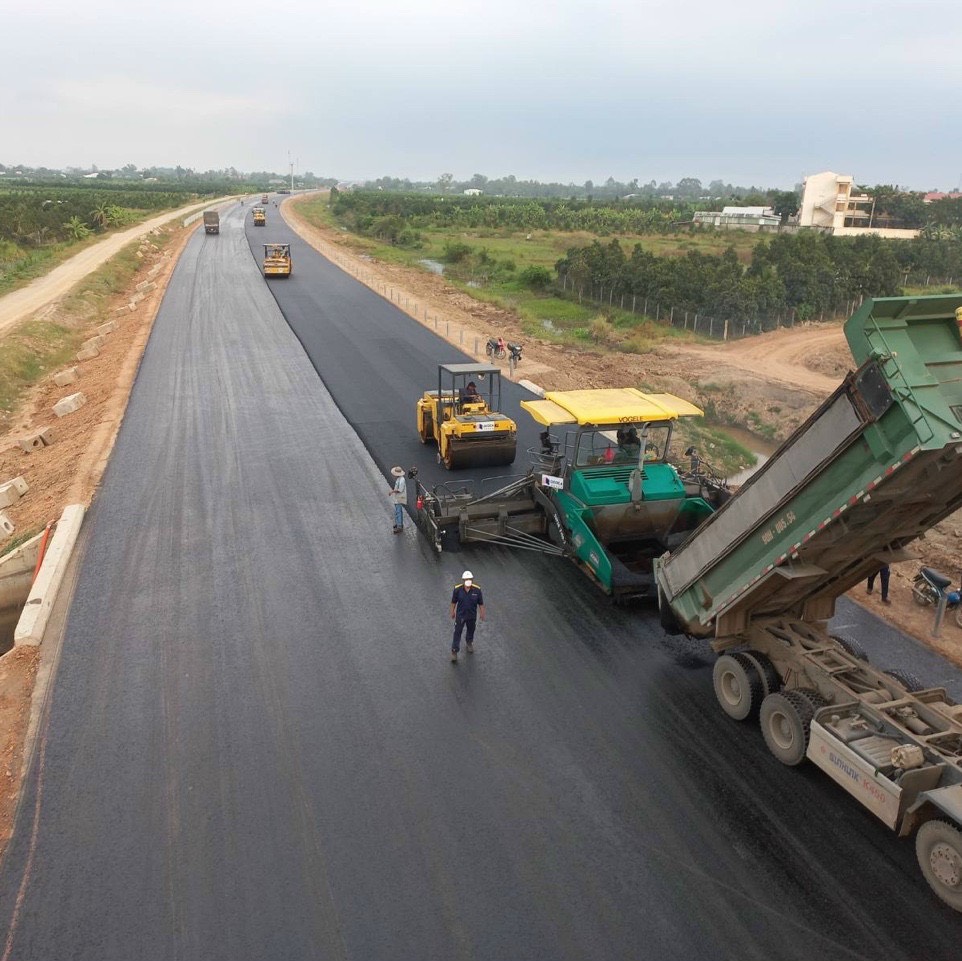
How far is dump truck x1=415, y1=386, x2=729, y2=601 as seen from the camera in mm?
12047

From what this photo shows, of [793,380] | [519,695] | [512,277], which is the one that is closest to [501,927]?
[519,695]

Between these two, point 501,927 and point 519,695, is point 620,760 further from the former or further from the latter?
point 501,927

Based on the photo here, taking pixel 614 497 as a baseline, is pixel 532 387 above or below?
below

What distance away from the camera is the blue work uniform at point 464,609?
1010cm

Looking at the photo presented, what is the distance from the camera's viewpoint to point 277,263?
145 ft

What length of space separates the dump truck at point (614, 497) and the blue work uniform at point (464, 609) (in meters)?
2.36

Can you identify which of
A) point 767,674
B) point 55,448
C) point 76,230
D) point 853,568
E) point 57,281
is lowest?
point 55,448

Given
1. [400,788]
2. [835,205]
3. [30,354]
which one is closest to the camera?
[400,788]

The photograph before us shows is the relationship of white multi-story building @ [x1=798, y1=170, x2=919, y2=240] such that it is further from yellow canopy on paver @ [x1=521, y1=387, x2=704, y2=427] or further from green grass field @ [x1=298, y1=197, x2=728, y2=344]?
yellow canopy on paver @ [x1=521, y1=387, x2=704, y2=427]

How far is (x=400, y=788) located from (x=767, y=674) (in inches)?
166

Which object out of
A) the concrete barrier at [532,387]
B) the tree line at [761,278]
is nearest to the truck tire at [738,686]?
the concrete barrier at [532,387]

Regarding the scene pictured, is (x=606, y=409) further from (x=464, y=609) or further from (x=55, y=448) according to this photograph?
(x=55, y=448)

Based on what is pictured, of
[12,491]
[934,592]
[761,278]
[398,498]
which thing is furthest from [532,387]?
[761,278]

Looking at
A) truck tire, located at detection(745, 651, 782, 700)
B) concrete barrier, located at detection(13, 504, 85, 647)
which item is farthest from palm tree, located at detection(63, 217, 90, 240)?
truck tire, located at detection(745, 651, 782, 700)
